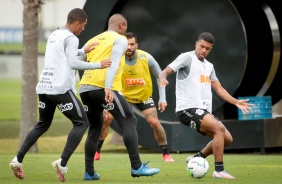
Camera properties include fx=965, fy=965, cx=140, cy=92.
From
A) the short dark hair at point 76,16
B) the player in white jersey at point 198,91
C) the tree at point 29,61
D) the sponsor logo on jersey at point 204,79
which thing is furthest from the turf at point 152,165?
the tree at point 29,61

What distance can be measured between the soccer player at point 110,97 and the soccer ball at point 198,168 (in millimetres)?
540

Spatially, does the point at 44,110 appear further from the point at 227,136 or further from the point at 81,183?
the point at 227,136

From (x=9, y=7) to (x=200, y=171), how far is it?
68596mm

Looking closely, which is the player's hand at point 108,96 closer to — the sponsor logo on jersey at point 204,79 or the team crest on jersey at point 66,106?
the team crest on jersey at point 66,106

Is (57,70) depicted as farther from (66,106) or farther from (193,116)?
(193,116)

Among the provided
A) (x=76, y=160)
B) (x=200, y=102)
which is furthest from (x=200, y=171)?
(x=76, y=160)

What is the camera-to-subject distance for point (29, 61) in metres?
19.9

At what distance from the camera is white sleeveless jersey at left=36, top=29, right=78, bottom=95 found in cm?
1200

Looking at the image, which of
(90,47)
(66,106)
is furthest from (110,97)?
(90,47)

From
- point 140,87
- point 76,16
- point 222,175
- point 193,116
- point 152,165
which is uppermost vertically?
point 76,16

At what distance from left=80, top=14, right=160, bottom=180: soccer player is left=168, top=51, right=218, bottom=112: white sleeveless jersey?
1.13 m

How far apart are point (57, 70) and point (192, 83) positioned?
207 cm

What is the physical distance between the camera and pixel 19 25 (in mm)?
81188

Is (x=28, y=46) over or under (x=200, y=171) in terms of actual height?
over
